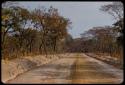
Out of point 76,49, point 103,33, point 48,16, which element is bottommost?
point 76,49

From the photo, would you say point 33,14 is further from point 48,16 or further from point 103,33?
point 103,33

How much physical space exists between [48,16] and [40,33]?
2603mm

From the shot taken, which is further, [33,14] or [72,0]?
[33,14]

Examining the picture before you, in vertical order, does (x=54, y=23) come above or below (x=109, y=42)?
above

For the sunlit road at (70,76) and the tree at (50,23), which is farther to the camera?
the tree at (50,23)

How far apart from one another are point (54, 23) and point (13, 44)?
53.3 feet

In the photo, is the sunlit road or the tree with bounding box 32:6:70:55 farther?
the tree with bounding box 32:6:70:55

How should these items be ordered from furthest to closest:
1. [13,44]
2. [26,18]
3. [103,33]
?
1. [103,33]
2. [26,18]
3. [13,44]

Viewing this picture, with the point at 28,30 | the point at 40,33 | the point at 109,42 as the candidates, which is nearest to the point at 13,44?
the point at 28,30

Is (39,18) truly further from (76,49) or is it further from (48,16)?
(76,49)

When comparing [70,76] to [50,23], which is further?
[50,23]

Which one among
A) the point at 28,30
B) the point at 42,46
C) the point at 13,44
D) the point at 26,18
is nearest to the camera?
the point at 13,44

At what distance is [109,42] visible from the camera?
7056cm

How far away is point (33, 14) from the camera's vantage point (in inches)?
1774
